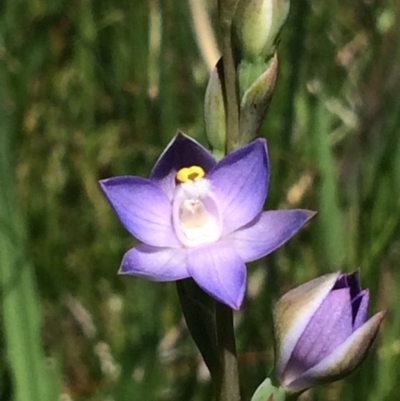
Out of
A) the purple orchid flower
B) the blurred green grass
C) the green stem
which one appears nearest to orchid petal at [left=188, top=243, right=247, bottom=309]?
the purple orchid flower

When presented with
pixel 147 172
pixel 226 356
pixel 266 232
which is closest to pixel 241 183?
pixel 266 232

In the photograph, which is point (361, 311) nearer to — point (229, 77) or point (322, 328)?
point (322, 328)

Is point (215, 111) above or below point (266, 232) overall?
above

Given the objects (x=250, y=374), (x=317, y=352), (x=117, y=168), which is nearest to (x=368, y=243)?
(x=250, y=374)

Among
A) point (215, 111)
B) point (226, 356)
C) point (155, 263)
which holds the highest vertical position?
point (215, 111)

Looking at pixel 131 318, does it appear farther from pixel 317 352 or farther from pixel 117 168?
pixel 317 352

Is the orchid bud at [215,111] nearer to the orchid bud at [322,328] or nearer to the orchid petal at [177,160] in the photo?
the orchid petal at [177,160]

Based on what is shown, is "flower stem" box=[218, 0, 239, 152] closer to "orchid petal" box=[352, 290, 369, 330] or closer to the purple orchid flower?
the purple orchid flower
